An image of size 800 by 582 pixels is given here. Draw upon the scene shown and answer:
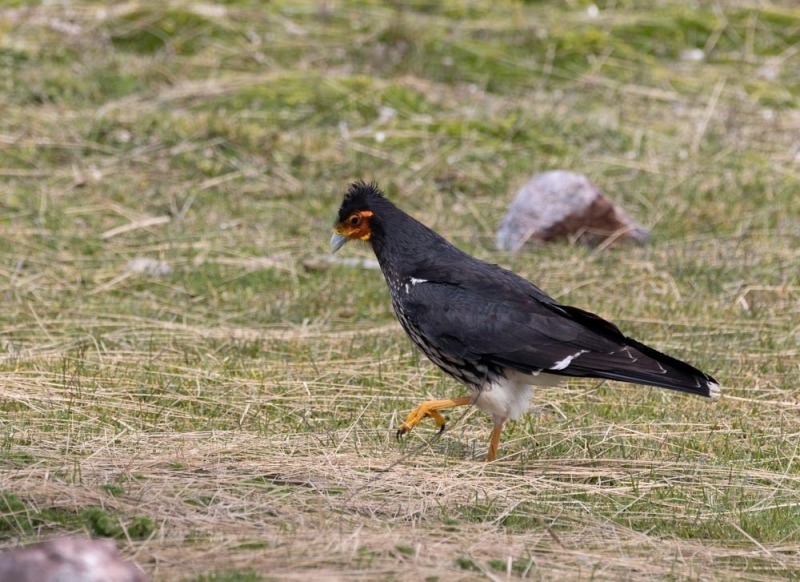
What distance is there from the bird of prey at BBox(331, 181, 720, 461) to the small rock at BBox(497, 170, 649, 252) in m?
3.05

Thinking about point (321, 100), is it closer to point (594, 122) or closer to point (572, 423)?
point (594, 122)

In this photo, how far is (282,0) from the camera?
12.5 meters

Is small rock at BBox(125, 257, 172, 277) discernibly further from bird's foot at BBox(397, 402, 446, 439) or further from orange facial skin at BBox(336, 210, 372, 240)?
bird's foot at BBox(397, 402, 446, 439)

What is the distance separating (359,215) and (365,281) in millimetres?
2028

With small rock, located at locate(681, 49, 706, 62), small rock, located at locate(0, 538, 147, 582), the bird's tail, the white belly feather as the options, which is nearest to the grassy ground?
small rock, located at locate(681, 49, 706, 62)

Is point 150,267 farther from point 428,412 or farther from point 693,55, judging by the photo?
point 693,55

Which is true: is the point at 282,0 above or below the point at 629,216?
above

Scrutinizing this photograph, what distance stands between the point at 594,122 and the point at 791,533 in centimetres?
686

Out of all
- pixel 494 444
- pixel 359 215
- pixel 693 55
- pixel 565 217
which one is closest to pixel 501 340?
pixel 494 444

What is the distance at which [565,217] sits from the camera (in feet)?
27.3

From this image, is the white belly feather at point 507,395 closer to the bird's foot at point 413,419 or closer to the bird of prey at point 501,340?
the bird of prey at point 501,340

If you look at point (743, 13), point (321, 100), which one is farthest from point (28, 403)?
point (743, 13)

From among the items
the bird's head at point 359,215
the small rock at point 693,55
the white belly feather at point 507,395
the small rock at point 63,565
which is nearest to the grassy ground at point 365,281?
the small rock at point 693,55

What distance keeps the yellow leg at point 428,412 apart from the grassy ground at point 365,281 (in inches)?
3.3
